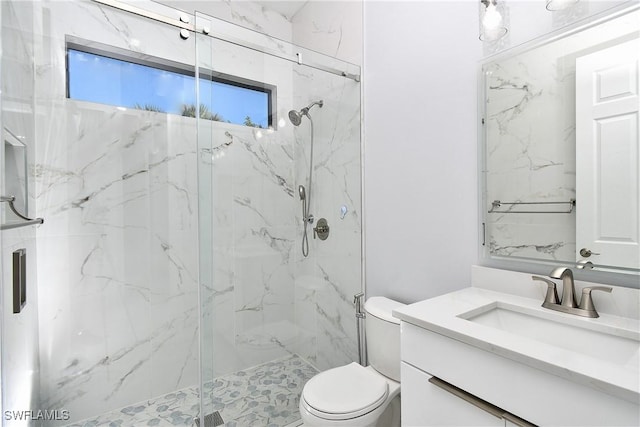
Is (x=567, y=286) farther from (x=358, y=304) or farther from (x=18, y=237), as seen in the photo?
(x=18, y=237)

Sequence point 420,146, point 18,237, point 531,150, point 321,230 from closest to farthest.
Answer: point 531,150 → point 18,237 → point 420,146 → point 321,230

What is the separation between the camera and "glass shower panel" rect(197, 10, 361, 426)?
160 cm

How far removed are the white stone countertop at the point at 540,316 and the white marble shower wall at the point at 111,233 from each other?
1650mm

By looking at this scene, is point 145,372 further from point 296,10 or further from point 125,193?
point 296,10

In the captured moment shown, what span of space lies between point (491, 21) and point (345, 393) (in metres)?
1.71

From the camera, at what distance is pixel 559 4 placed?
1161 millimetres

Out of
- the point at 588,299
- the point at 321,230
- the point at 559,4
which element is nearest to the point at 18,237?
the point at 321,230

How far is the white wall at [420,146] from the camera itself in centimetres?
145

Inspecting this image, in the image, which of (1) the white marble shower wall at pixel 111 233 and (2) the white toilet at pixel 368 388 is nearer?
(2) the white toilet at pixel 368 388

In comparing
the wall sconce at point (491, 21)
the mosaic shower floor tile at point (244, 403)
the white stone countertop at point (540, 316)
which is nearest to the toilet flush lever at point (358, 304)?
the mosaic shower floor tile at point (244, 403)

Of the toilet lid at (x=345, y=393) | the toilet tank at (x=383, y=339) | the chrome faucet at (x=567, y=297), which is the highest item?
the chrome faucet at (x=567, y=297)

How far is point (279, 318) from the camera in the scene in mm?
1790

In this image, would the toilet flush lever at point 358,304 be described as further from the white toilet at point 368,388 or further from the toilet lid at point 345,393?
the toilet lid at point 345,393

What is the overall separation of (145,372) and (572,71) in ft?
8.80
